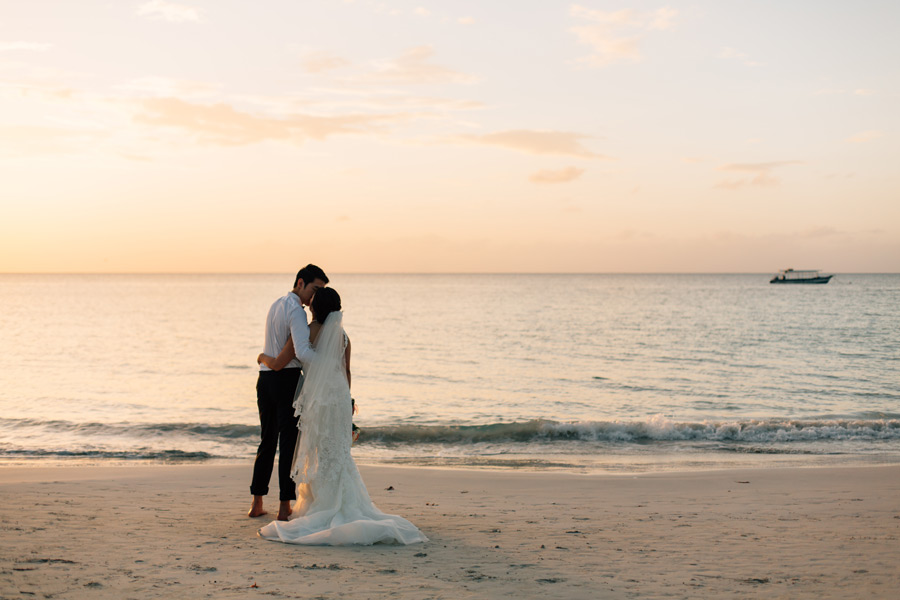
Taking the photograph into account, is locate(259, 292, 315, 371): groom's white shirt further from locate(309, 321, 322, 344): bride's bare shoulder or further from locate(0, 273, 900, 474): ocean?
locate(0, 273, 900, 474): ocean

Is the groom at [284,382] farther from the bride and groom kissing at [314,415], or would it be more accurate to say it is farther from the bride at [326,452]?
the bride at [326,452]

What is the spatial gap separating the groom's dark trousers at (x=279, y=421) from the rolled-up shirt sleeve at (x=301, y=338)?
442mm

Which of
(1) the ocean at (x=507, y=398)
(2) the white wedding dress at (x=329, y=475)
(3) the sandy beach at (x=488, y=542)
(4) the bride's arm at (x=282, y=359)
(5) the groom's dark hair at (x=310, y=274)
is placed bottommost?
(1) the ocean at (x=507, y=398)

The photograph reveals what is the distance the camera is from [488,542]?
6.25 m

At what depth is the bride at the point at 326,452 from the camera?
6.15m

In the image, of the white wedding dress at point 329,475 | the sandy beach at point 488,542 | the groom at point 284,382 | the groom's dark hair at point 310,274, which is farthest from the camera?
the groom's dark hair at point 310,274

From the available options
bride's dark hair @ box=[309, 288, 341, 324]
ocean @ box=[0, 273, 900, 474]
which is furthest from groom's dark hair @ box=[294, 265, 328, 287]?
ocean @ box=[0, 273, 900, 474]

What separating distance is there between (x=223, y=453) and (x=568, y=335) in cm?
2940

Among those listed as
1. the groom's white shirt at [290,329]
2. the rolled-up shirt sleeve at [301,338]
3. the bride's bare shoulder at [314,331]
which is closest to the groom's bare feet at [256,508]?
the groom's white shirt at [290,329]

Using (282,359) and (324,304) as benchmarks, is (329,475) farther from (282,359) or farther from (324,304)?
(324,304)

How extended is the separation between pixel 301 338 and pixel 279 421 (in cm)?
100

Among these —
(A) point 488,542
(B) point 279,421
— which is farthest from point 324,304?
(A) point 488,542

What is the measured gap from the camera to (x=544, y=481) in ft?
31.9

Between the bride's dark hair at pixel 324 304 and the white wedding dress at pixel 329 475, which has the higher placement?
the bride's dark hair at pixel 324 304
